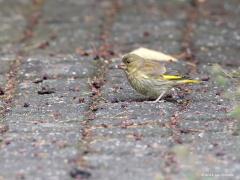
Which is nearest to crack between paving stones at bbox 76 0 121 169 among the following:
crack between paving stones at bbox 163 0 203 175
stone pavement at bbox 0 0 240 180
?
stone pavement at bbox 0 0 240 180

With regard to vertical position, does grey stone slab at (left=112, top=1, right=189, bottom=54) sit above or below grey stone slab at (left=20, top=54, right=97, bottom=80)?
below

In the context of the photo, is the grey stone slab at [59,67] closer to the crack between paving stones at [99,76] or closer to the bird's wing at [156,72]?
the crack between paving stones at [99,76]

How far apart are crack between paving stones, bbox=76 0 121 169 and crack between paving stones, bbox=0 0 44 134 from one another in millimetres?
638

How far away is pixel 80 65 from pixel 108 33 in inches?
55.6

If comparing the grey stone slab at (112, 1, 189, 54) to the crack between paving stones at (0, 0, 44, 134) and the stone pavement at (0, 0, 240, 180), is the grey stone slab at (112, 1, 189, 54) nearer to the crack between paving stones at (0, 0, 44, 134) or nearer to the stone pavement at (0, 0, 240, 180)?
the stone pavement at (0, 0, 240, 180)

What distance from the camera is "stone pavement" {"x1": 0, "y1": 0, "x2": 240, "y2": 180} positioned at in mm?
5156

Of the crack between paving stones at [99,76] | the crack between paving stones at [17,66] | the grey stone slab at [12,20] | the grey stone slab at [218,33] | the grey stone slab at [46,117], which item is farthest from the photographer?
the grey stone slab at [12,20]

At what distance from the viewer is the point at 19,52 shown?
8.49 m

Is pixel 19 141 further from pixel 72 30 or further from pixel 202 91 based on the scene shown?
pixel 72 30

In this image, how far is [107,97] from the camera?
6859 millimetres

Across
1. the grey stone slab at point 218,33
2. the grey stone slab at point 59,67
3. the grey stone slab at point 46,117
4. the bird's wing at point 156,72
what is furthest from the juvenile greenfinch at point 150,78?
the grey stone slab at point 218,33

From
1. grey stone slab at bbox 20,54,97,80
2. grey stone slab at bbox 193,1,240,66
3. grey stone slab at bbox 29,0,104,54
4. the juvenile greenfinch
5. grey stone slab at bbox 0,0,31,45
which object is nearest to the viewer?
the juvenile greenfinch

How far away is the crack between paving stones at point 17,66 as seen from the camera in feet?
21.4

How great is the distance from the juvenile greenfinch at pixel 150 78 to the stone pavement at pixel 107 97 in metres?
0.13
